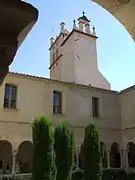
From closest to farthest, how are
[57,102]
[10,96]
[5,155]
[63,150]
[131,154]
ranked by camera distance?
[63,150] < [10,96] < [5,155] < [57,102] < [131,154]

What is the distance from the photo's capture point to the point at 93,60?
25.8 metres

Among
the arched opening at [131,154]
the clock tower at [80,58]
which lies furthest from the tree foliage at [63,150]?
the clock tower at [80,58]

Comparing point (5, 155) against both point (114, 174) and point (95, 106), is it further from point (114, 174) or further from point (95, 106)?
point (95, 106)

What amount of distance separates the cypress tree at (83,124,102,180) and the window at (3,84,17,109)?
4.87 meters

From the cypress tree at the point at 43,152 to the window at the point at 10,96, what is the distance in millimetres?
3960

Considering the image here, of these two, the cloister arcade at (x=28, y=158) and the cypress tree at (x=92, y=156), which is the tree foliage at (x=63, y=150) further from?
the cloister arcade at (x=28, y=158)

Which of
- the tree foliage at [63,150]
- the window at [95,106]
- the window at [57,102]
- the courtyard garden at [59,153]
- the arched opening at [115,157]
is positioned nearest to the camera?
the courtyard garden at [59,153]

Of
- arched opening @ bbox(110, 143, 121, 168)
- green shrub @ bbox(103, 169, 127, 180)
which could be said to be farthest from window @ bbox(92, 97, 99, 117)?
green shrub @ bbox(103, 169, 127, 180)

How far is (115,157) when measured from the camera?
19969 millimetres

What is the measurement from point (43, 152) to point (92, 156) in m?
3.11

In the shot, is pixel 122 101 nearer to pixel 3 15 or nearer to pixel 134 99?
pixel 134 99

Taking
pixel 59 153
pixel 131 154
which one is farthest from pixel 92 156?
pixel 131 154

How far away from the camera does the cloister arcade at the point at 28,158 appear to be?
1545 cm

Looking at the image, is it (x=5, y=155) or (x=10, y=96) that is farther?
(x=5, y=155)
